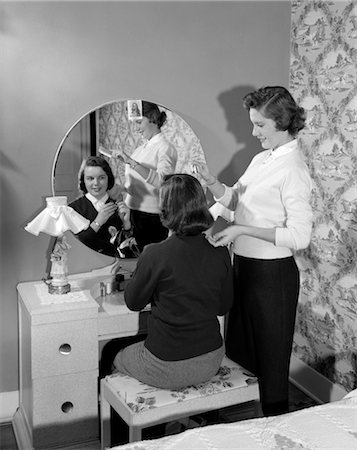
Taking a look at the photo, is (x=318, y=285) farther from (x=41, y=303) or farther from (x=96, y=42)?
(x=96, y=42)

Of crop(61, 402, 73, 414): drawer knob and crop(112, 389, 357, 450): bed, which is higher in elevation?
crop(112, 389, 357, 450): bed

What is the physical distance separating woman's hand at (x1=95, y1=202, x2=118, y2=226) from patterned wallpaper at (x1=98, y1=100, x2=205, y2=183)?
122mm

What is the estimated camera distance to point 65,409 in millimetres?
2736

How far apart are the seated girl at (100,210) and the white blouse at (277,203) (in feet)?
2.05

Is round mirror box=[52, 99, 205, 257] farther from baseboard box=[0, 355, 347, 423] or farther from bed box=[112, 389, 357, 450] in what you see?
bed box=[112, 389, 357, 450]

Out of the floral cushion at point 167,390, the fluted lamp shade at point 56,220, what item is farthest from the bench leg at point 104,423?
the fluted lamp shade at point 56,220

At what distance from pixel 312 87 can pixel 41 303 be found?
166 centimetres

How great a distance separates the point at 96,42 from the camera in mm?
2920

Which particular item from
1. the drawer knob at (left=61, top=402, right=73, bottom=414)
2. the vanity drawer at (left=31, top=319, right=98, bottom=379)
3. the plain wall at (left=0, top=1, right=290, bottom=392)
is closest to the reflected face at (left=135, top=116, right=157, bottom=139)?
the plain wall at (left=0, top=1, right=290, bottom=392)

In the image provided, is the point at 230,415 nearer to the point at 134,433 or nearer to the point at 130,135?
the point at 134,433

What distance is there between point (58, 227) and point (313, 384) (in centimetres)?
154

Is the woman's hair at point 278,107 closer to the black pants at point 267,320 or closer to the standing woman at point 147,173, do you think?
the black pants at point 267,320

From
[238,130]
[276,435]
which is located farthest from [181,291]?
[238,130]

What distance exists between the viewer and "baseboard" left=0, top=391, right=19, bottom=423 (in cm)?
301
